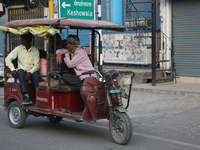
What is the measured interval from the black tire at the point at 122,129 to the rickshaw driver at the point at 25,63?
1.97 m

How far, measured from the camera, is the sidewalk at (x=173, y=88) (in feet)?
35.7

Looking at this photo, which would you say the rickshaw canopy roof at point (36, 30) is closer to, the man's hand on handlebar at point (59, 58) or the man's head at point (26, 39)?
the man's head at point (26, 39)

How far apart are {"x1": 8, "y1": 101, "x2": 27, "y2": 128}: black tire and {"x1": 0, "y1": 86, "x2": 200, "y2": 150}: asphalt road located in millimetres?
130

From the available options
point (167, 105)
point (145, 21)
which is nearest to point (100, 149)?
point (167, 105)

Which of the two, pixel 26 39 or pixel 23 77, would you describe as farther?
pixel 26 39

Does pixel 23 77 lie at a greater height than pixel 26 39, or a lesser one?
lesser

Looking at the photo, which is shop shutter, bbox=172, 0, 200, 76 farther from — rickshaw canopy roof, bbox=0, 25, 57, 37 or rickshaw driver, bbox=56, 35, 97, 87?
rickshaw canopy roof, bbox=0, 25, 57, 37

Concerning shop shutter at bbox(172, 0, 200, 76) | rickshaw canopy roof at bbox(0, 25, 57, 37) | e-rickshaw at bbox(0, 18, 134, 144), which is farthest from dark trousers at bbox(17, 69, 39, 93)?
shop shutter at bbox(172, 0, 200, 76)

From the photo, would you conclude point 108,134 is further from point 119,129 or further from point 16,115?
point 16,115

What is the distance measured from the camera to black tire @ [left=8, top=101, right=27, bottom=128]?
265 inches

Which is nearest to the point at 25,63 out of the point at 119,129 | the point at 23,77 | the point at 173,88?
the point at 23,77

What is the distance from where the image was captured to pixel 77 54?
6258mm

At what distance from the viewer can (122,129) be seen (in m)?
5.52

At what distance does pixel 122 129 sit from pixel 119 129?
0.08m
